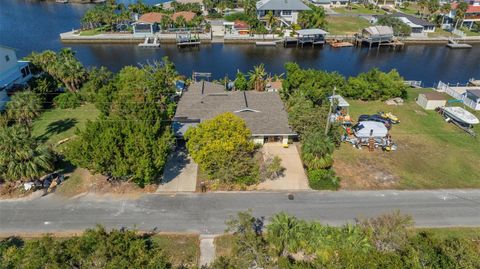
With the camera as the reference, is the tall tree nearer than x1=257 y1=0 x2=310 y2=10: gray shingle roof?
Yes

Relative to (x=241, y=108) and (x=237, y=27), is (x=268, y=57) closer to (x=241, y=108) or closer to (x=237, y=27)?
(x=237, y=27)

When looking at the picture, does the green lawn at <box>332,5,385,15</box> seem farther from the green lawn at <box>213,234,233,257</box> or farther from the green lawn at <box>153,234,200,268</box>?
the green lawn at <box>153,234,200,268</box>

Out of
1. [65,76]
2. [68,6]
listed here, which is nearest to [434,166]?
[65,76]

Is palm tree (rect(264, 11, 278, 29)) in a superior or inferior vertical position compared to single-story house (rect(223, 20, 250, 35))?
superior

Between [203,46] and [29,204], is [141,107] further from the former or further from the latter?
[203,46]

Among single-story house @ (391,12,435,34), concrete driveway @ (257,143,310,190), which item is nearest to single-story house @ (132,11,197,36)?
single-story house @ (391,12,435,34)

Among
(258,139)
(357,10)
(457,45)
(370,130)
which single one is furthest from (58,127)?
(357,10)
